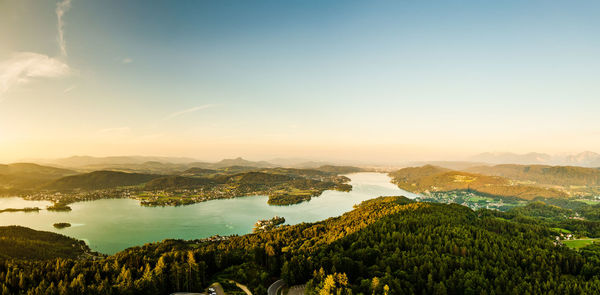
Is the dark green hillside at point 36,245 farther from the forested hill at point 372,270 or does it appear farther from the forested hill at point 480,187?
the forested hill at point 480,187

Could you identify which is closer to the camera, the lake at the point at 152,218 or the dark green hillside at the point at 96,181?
the lake at the point at 152,218

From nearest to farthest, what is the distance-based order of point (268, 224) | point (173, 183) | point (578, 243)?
point (578, 243) < point (268, 224) < point (173, 183)

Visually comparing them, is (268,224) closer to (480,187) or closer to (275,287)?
(275,287)

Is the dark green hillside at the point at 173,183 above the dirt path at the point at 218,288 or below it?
below

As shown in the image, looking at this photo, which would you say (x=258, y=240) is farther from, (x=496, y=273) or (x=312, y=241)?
(x=496, y=273)

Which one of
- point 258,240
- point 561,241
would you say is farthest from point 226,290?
point 561,241

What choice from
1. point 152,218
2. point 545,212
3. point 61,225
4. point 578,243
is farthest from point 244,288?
point 545,212

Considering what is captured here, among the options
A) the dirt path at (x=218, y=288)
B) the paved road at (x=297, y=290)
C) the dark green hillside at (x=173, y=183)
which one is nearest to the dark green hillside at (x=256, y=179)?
the dark green hillside at (x=173, y=183)

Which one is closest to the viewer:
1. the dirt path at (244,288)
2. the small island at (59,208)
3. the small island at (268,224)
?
the dirt path at (244,288)
